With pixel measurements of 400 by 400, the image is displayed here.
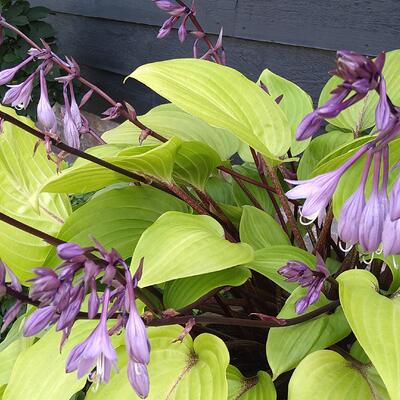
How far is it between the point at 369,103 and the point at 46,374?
79 centimetres

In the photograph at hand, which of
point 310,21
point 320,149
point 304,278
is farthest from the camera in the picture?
point 310,21

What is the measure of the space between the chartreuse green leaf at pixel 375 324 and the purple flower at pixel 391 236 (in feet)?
0.45

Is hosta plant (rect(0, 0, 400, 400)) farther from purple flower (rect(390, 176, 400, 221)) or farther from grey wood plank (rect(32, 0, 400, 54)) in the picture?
grey wood plank (rect(32, 0, 400, 54))

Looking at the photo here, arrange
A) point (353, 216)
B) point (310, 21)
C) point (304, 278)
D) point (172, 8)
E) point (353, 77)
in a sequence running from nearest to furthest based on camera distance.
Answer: point (353, 77)
point (353, 216)
point (304, 278)
point (172, 8)
point (310, 21)

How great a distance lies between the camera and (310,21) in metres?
1.82

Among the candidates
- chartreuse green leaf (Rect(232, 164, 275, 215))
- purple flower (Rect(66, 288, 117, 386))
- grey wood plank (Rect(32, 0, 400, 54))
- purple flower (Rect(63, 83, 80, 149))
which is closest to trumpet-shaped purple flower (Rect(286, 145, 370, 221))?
purple flower (Rect(66, 288, 117, 386))

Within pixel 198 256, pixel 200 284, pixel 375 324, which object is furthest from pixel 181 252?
pixel 375 324

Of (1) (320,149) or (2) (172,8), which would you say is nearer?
(2) (172,8)

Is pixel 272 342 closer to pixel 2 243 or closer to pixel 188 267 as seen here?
pixel 188 267

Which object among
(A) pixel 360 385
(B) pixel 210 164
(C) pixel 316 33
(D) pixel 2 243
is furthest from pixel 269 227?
(C) pixel 316 33

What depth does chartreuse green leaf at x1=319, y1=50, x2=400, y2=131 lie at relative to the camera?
1045 mm

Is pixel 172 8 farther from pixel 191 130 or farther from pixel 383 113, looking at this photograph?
pixel 383 113

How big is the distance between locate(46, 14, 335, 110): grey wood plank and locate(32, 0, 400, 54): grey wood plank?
0.15ft

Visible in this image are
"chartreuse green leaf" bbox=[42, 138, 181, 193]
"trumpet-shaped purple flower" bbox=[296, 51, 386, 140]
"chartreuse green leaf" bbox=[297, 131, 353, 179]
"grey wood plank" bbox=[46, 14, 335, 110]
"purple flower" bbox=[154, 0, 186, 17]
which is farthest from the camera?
"grey wood plank" bbox=[46, 14, 335, 110]
